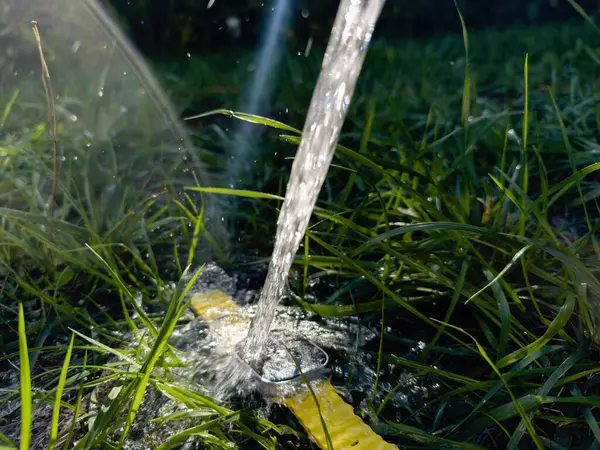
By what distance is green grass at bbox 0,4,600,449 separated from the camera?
1207 millimetres

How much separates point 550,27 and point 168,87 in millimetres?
4314

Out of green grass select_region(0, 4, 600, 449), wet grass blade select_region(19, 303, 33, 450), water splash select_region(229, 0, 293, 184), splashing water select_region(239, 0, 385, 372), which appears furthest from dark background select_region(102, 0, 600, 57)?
wet grass blade select_region(19, 303, 33, 450)

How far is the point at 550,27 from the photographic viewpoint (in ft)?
20.6

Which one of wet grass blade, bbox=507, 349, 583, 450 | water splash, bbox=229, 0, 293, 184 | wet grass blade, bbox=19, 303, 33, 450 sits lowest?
water splash, bbox=229, 0, 293, 184

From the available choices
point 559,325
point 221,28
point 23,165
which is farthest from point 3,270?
point 221,28

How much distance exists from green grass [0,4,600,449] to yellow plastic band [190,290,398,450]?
0.03 metres

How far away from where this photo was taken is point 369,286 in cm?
169

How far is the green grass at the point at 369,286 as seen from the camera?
1207 mm

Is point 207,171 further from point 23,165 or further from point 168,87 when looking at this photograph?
point 168,87

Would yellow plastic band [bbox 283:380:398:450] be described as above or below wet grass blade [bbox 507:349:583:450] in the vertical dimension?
below

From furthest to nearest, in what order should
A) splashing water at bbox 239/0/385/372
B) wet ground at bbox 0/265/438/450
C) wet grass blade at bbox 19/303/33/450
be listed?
splashing water at bbox 239/0/385/372 → wet ground at bbox 0/265/438/450 → wet grass blade at bbox 19/303/33/450

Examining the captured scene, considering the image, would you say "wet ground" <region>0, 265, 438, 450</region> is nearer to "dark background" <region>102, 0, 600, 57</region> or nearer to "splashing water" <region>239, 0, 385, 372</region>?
"splashing water" <region>239, 0, 385, 372</region>

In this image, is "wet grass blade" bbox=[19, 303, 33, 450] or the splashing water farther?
the splashing water

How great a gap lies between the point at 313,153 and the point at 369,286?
17.4 inches
